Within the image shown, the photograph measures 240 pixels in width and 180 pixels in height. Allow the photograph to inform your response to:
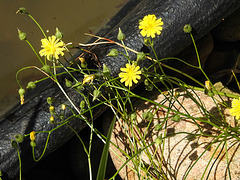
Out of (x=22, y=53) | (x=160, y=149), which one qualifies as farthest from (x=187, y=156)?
(x=22, y=53)

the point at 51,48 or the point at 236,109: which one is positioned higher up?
the point at 51,48

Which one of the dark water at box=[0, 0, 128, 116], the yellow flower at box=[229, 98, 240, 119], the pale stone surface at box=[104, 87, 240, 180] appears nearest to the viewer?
the yellow flower at box=[229, 98, 240, 119]

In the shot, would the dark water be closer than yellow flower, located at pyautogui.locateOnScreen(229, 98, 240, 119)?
No

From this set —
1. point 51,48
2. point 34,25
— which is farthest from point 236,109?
point 34,25

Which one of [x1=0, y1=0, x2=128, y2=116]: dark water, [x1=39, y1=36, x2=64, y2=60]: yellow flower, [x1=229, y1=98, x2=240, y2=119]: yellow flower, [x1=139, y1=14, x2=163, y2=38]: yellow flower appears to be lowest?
[x1=229, y1=98, x2=240, y2=119]: yellow flower

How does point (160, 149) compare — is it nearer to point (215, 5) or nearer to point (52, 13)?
point (215, 5)

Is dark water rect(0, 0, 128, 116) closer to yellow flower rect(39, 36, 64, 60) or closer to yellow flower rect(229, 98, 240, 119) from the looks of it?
yellow flower rect(39, 36, 64, 60)

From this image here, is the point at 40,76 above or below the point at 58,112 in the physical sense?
above

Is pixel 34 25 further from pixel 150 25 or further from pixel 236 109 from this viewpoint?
pixel 236 109

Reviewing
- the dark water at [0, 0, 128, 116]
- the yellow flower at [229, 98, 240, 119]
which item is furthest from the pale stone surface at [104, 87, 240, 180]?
the dark water at [0, 0, 128, 116]
